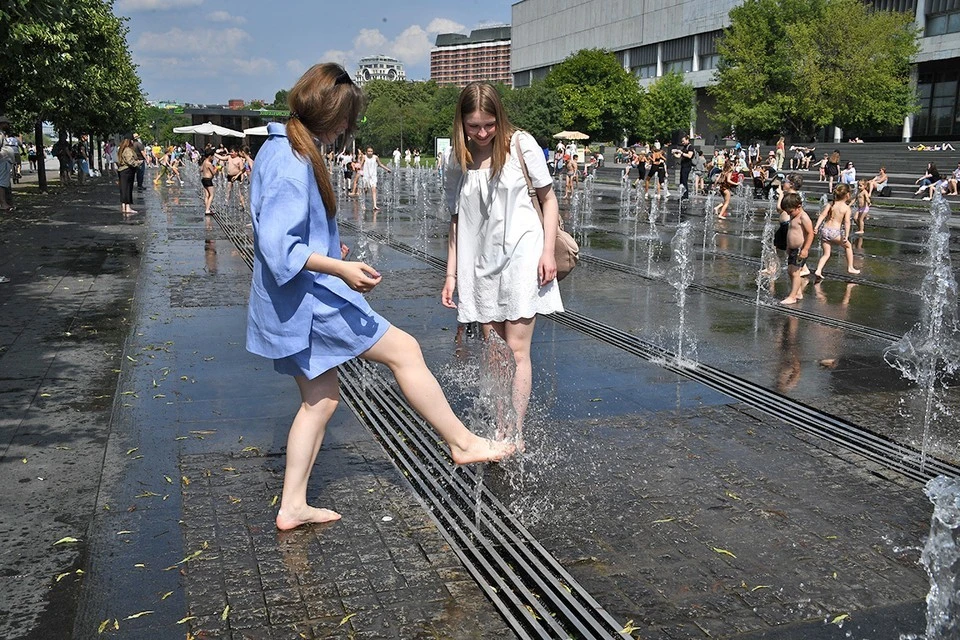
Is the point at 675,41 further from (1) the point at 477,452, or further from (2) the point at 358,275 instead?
(2) the point at 358,275

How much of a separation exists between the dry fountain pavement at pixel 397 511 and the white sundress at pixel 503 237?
0.87 metres

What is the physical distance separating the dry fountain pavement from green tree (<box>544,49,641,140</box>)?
266ft

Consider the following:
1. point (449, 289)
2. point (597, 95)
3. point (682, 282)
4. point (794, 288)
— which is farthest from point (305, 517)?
point (597, 95)

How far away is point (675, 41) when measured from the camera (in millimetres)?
84938

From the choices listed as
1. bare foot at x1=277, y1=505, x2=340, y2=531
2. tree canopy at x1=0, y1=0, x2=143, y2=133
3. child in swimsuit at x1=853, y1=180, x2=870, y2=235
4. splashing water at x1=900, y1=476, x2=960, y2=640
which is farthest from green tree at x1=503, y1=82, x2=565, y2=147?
splashing water at x1=900, y1=476, x2=960, y2=640

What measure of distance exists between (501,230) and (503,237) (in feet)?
0.12

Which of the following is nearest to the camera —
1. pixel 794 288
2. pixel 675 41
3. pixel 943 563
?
pixel 943 563

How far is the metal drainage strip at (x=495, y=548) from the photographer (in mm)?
3287

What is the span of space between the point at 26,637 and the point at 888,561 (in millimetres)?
3268

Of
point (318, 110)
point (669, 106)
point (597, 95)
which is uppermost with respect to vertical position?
point (597, 95)

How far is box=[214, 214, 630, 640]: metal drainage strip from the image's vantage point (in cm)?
329

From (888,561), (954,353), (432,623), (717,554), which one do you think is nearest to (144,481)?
(432,623)

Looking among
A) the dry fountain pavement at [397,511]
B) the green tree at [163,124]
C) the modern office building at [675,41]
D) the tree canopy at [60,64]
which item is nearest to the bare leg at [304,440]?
the dry fountain pavement at [397,511]

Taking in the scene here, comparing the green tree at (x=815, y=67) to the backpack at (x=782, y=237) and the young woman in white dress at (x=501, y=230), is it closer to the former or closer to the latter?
the backpack at (x=782, y=237)
